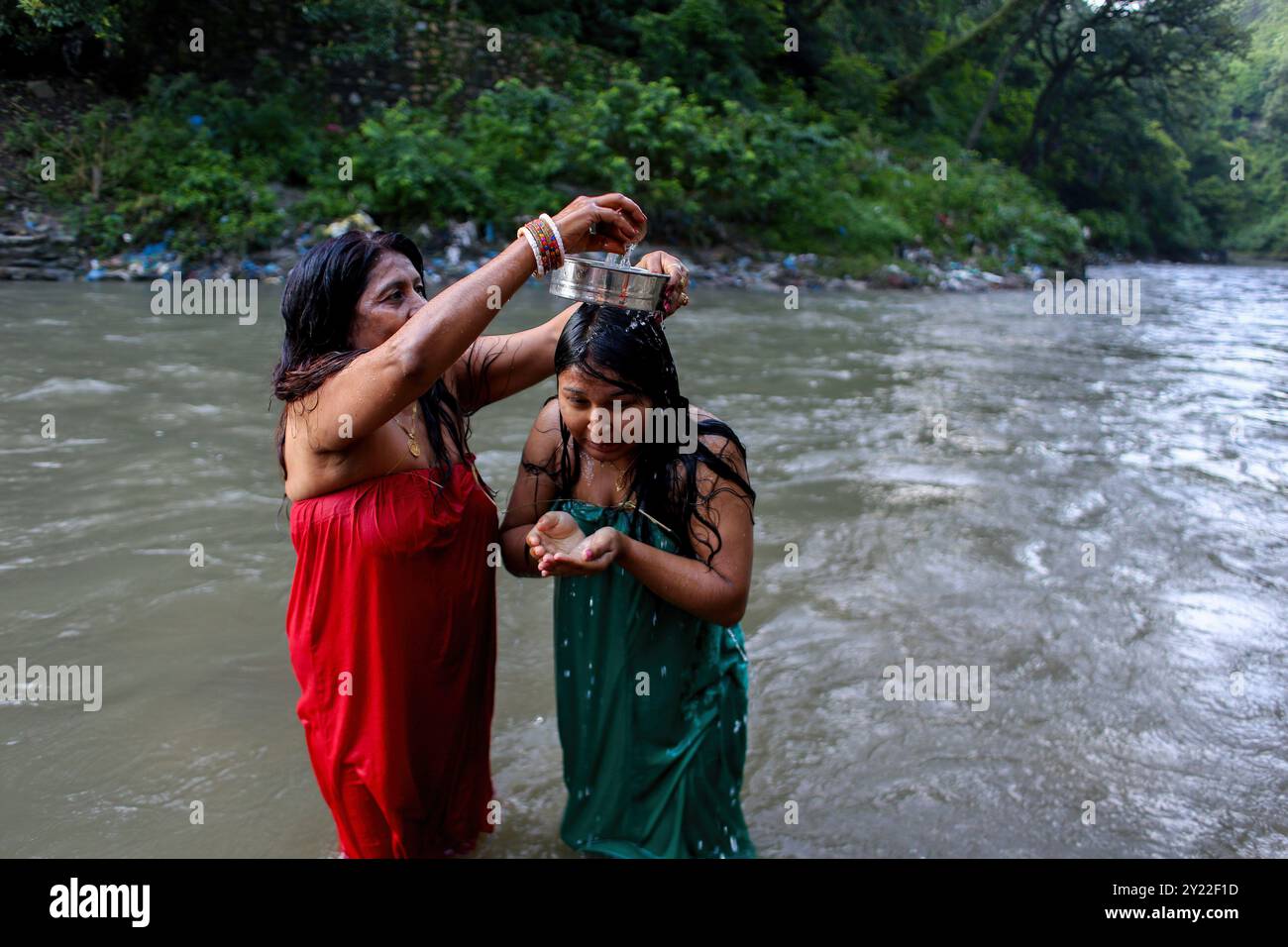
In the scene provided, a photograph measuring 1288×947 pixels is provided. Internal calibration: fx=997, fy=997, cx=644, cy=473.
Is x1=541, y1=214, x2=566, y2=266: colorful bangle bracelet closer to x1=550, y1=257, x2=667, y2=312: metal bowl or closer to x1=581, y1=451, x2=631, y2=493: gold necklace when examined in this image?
x1=550, y1=257, x2=667, y2=312: metal bowl

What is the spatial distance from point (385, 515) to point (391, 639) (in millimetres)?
259

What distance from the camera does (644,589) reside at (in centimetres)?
212

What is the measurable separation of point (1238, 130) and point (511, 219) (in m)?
40.3

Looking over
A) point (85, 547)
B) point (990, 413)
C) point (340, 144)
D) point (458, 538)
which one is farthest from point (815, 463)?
point (340, 144)

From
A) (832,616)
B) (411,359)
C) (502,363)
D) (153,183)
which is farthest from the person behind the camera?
(153,183)

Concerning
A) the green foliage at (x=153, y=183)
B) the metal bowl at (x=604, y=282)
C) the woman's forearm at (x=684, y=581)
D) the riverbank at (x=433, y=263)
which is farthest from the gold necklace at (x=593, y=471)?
the green foliage at (x=153, y=183)

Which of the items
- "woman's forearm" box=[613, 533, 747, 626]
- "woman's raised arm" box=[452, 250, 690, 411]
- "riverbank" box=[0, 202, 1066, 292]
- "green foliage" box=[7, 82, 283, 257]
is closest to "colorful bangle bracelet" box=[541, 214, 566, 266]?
"woman's raised arm" box=[452, 250, 690, 411]

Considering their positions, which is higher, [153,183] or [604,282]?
[153,183]

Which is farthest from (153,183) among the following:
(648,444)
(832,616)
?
(648,444)

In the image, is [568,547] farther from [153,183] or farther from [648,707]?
[153,183]

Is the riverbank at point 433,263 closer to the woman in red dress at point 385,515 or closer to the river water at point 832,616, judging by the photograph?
the river water at point 832,616

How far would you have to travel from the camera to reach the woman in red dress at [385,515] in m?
1.84

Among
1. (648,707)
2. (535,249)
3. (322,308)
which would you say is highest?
(535,249)

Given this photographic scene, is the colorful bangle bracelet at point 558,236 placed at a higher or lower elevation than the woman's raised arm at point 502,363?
higher
